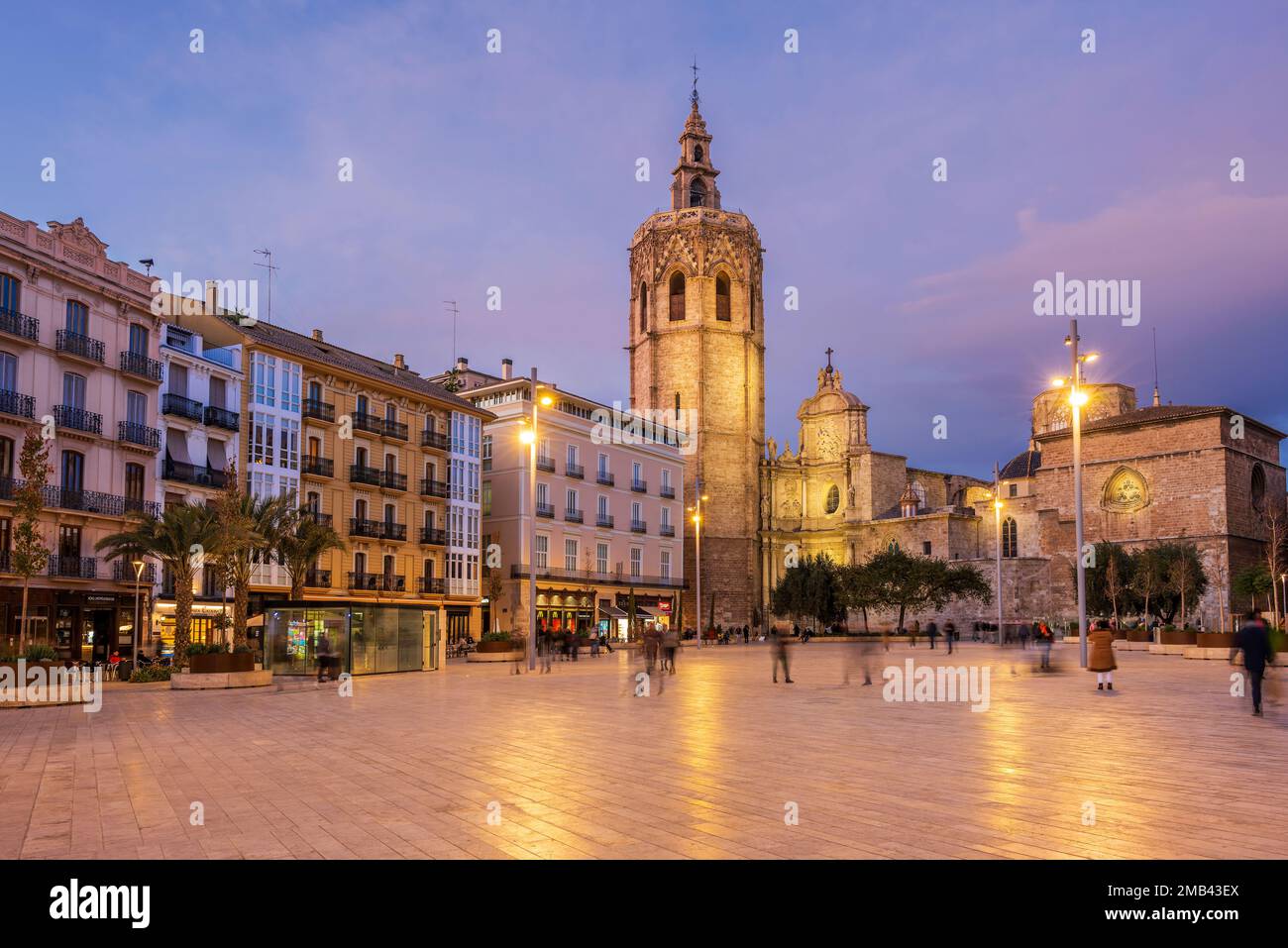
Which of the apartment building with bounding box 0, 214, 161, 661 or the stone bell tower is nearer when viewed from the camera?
the apartment building with bounding box 0, 214, 161, 661

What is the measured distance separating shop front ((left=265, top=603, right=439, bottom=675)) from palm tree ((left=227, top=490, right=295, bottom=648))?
94cm

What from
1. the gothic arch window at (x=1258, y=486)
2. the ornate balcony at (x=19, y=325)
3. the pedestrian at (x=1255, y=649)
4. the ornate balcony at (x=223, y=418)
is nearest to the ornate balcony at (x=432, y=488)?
the ornate balcony at (x=223, y=418)

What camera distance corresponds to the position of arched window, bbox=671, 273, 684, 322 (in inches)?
3351

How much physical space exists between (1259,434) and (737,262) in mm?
41140

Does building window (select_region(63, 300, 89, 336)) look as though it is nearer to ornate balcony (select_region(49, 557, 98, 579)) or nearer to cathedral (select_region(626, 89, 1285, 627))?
ornate balcony (select_region(49, 557, 98, 579))

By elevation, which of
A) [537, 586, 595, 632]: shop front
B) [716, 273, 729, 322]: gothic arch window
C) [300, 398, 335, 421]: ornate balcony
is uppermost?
[716, 273, 729, 322]: gothic arch window

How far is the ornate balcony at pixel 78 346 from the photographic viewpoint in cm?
3434

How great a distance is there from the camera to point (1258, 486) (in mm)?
69562

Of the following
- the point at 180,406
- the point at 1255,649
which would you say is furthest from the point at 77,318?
the point at 1255,649

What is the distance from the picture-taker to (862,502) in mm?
86250

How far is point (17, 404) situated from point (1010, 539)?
68294 mm

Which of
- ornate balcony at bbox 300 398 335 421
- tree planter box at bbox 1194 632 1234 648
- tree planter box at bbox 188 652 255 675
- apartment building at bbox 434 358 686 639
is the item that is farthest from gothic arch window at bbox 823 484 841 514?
tree planter box at bbox 188 652 255 675

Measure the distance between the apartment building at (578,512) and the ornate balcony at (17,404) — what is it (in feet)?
78.1
